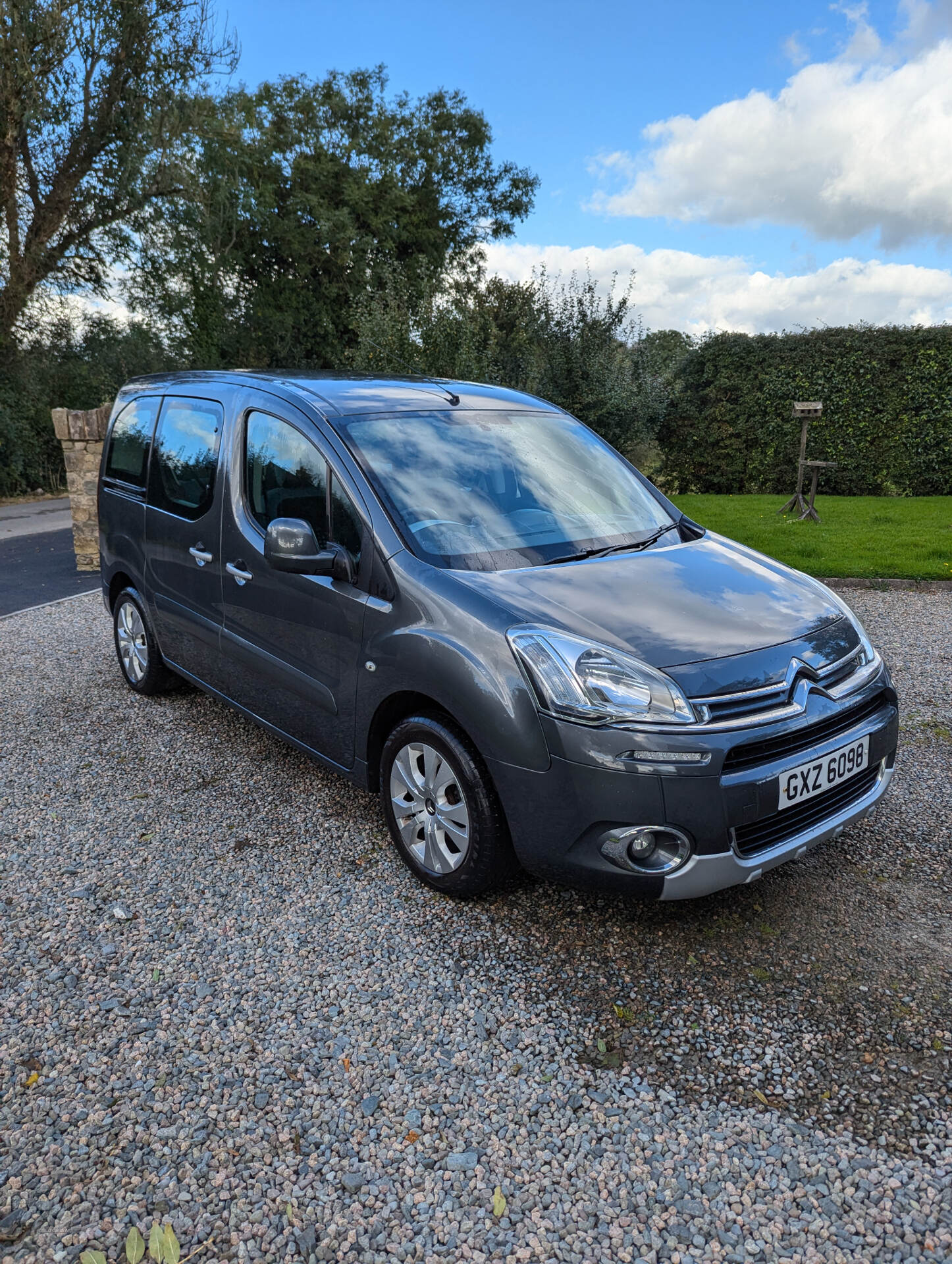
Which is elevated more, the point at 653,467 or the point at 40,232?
the point at 40,232

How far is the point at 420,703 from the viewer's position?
10.3 ft

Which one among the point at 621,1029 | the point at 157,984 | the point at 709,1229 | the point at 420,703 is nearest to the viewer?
the point at 709,1229

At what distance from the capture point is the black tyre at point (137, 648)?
17.1 ft

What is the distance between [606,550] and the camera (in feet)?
11.3

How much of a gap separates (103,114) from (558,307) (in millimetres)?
10381

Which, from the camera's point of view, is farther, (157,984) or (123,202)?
(123,202)

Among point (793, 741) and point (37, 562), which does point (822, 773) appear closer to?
point (793, 741)

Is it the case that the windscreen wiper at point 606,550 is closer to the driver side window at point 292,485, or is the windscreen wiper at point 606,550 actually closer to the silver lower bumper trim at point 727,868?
the driver side window at point 292,485

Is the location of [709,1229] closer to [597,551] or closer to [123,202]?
[597,551]

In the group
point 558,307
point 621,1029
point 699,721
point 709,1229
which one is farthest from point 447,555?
point 558,307

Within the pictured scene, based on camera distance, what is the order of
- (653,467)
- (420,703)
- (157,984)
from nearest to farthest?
(157,984)
(420,703)
(653,467)

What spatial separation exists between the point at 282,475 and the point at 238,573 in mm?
532

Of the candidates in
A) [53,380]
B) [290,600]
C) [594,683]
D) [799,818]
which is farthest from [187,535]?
[53,380]

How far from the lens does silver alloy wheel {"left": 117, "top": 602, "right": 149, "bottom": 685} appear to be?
5.32m
